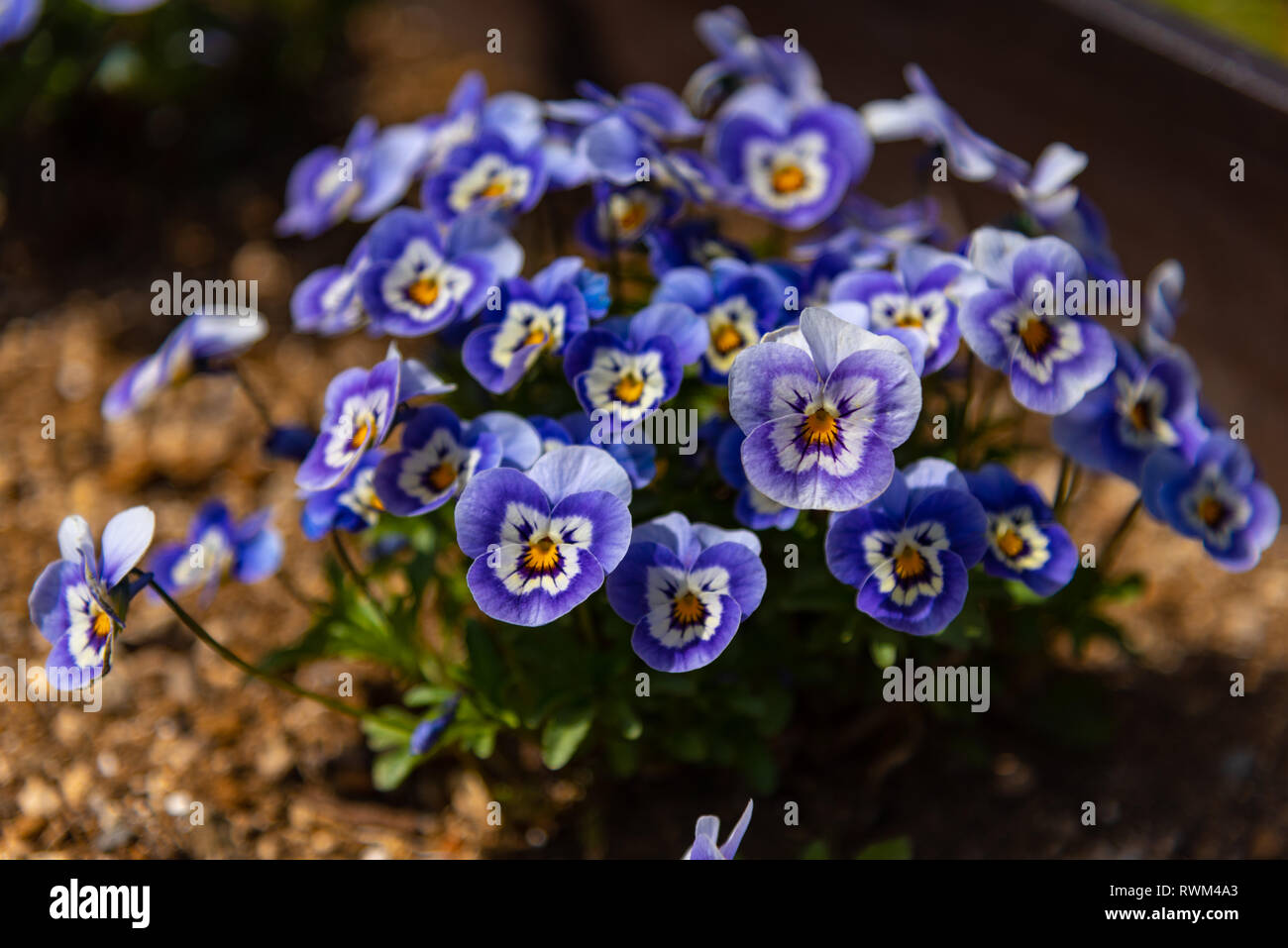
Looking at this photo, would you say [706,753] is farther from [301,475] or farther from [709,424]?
[301,475]

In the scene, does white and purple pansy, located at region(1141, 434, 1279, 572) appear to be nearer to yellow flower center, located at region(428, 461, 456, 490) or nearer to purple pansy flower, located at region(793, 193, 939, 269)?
purple pansy flower, located at region(793, 193, 939, 269)

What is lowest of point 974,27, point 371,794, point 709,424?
point 371,794

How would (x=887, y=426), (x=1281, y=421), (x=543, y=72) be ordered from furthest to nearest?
(x=543, y=72) < (x=1281, y=421) < (x=887, y=426)

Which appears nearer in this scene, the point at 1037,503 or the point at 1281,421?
the point at 1037,503

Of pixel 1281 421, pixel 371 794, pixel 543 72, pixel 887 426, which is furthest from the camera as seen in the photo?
pixel 543 72

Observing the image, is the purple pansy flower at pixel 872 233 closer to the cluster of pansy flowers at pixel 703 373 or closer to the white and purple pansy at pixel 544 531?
the cluster of pansy flowers at pixel 703 373

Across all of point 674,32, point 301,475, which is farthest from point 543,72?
point 301,475

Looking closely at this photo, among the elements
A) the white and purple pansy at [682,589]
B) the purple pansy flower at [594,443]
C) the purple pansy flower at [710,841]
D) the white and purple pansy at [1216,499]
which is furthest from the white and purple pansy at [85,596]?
the white and purple pansy at [1216,499]
